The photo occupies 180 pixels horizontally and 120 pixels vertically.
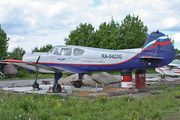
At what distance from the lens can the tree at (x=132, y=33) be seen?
128 ft

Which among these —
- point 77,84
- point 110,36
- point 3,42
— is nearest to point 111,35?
point 110,36

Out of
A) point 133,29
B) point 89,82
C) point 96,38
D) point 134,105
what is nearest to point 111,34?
point 96,38

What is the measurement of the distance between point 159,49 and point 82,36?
2861cm

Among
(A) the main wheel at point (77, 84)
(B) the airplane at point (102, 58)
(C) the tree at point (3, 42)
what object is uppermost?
(C) the tree at point (3, 42)

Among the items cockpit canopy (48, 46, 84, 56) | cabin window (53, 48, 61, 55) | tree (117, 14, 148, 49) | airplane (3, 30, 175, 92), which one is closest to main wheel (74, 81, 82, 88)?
airplane (3, 30, 175, 92)

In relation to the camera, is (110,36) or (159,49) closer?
(159,49)

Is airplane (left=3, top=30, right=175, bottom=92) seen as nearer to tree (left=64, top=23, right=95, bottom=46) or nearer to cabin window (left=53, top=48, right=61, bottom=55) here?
cabin window (left=53, top=48, right=61, bottom=55)

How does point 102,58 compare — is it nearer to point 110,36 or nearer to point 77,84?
point 77,84

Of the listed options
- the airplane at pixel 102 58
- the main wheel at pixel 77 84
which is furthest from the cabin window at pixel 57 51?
the main wheel at pixel 77 84

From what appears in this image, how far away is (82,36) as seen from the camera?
3747 cm

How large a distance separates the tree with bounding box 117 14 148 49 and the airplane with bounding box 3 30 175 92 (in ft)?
92.4

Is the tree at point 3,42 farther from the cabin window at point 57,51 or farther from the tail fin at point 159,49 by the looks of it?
the tail fin at point 159,49

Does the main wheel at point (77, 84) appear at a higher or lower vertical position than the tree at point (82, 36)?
lower

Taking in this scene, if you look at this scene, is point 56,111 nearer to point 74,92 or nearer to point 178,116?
point 178,116
